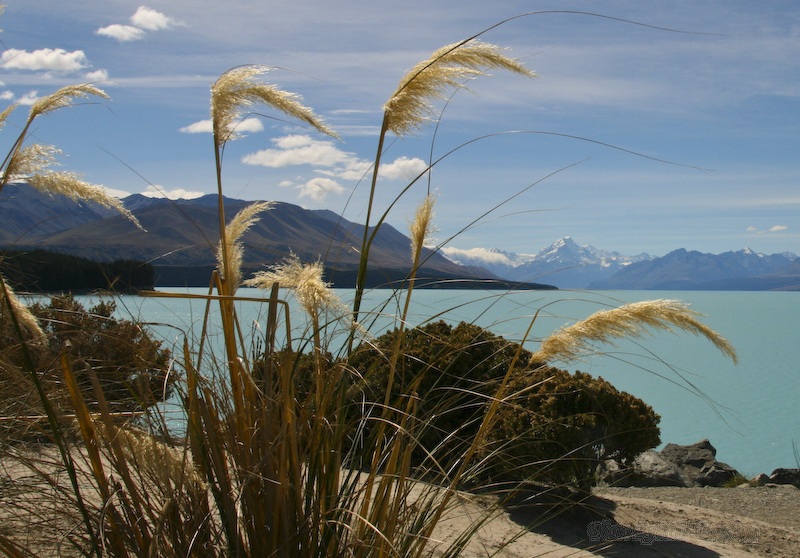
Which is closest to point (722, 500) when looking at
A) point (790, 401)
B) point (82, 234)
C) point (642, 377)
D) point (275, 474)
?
point (275, 474)

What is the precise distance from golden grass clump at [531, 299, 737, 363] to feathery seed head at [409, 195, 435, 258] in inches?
25.3

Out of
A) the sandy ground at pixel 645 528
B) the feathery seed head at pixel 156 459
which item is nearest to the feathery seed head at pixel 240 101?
the feathery seed head at pixel 156 459

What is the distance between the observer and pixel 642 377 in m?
43.3

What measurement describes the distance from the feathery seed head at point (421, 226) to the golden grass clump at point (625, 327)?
2.11 ft

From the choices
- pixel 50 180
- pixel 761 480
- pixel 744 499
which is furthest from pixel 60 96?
pixel 761 480

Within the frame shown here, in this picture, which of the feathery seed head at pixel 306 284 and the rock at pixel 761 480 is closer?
the feathery seed head at pixel 306 284

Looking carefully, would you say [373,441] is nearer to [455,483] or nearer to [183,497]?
[455,483]

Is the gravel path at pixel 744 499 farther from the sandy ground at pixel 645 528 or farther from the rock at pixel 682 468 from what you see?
the rock at pixel 682 468

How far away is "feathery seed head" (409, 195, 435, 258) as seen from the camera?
9.20ft

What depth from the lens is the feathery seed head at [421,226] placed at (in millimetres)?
2805

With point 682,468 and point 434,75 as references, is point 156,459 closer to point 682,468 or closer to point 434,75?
point 434,75

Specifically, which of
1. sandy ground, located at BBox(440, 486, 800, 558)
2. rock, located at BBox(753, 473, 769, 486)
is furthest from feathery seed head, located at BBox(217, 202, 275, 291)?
rock, located at BBox(753, 473, 769, 486)

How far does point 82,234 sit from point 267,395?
5783 inches

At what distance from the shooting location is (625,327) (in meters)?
2.31
